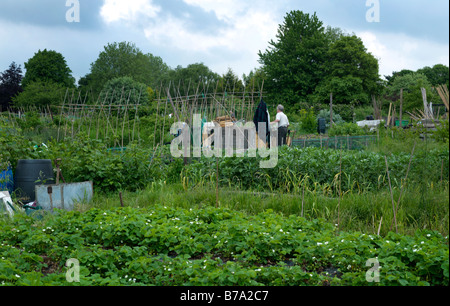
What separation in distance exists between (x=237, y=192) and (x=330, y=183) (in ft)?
4.18

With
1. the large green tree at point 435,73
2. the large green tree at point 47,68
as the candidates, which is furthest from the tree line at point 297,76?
the large green tree at point 435,73

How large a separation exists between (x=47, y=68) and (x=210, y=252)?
35.0 m

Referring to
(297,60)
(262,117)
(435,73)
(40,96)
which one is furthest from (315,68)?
(262,117)

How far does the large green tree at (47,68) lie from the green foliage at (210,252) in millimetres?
32986

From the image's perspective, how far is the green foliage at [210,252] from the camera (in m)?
2.62

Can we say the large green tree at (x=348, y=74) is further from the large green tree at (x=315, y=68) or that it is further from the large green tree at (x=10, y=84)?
the large green tree at (x=10, y=84)

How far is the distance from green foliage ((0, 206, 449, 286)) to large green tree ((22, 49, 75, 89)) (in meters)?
33.0

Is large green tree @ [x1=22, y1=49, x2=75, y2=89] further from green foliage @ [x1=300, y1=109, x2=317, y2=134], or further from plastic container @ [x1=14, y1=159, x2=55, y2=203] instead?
plastic container @ [x1=14, y1=159, x2=55, y2=203]

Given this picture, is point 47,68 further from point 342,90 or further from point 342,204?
point 342,204

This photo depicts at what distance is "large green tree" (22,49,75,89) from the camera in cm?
3394

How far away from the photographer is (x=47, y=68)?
34188mm

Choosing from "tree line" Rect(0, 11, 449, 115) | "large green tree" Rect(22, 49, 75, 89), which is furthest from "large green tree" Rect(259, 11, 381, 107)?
"large green tree" Rect(22, 49, 75, 89)

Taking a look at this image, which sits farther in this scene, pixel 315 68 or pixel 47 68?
pixel 47 68
